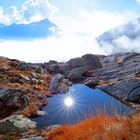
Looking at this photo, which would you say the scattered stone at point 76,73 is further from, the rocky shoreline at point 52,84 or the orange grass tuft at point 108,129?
the orange grass tuft at point 108,129

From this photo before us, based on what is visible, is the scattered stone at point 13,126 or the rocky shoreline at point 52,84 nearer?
the scattered stone at point 13,126

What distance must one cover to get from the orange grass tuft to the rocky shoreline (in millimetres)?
3863

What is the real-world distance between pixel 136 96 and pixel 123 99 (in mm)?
3080

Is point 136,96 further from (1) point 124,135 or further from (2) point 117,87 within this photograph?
(1) point 124,135

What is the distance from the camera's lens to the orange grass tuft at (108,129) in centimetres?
1040

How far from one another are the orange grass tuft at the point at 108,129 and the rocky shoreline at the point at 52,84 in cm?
386

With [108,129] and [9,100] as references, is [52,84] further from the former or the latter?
[108,129]

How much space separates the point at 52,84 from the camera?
90125 mm

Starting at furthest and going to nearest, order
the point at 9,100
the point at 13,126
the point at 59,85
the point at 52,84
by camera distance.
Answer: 1. the point at 59,85
2. the point at 52,84
3. the point at 9,100
4. the point at 13,126

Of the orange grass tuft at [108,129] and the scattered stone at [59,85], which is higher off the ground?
the scattered stone at [59,85]

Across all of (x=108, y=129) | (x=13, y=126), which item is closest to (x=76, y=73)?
(x=13, y=126)

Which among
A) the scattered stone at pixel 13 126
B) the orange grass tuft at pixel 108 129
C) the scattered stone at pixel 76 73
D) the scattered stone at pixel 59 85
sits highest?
the scattered stone at pixel 76 73

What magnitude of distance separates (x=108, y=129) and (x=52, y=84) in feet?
258

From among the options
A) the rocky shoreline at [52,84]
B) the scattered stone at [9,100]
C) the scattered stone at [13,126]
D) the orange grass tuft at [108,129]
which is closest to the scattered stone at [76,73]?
the rocky shoreline at [52,84]
